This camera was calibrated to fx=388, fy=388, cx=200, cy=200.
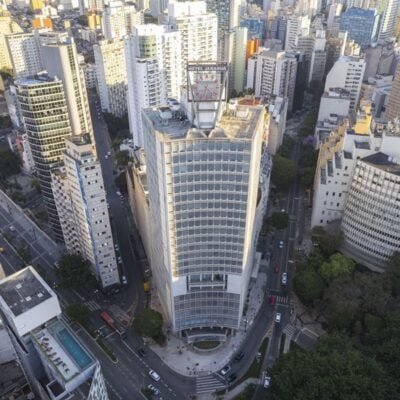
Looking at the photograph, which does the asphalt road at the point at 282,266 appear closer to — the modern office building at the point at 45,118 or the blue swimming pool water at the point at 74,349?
the blue swimming pool water at the point at 74,349

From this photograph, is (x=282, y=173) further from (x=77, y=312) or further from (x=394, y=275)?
(x=77, y=312)

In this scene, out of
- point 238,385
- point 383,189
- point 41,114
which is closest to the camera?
point 238,385

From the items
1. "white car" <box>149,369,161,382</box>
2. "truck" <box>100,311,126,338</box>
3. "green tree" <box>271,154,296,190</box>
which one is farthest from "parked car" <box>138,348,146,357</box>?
"green tree" <box>271,154,296,190</box>

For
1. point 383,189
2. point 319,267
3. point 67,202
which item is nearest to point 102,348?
point 67,202

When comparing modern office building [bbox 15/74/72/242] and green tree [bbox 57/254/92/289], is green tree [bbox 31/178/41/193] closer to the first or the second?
modern office building [bbox 15/74/72/242]

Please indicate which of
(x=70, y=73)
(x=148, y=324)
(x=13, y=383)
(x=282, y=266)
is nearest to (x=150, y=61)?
(x=70, y=73)

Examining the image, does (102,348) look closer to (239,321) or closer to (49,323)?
(49,323)
